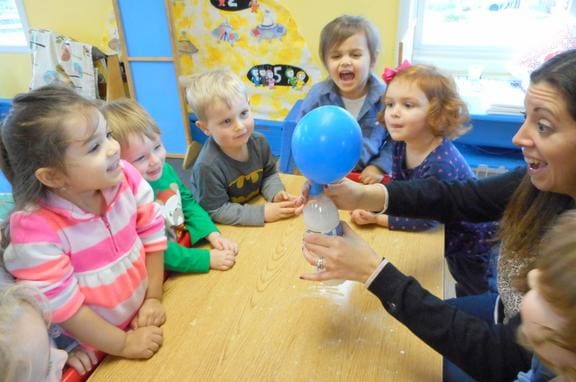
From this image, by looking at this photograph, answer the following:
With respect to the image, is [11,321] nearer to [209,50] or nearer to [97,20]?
[209,50]

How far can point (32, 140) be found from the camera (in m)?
0.77

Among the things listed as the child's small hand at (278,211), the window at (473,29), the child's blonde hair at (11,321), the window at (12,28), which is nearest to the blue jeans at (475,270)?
the child's small hand at (278,211)

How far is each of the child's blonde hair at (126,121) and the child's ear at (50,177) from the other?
0.27 meters

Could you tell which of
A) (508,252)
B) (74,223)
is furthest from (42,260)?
(508,252)

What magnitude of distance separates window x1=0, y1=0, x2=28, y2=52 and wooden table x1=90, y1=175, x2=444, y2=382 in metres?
3.61

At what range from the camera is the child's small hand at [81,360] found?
0.82m

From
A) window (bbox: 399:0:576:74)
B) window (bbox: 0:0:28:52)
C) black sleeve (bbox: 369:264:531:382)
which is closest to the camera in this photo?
black sleeve (bbox: 369:264:531:382)

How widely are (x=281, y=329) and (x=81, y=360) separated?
40 centimetres

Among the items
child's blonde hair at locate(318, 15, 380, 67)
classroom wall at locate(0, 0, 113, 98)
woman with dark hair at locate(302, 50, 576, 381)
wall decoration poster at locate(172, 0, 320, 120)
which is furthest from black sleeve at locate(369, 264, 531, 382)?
classroom wall at locate(0, 0, 113, 98)

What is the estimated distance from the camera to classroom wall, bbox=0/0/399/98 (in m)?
2.66

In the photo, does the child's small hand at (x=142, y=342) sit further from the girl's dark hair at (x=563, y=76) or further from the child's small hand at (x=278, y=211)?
the girl's dark hair at (x=563, y=76)

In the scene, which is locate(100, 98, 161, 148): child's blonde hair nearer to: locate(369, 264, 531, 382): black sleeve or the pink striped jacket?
the pink striped jacket

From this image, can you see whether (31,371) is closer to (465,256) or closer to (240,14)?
(465,256)

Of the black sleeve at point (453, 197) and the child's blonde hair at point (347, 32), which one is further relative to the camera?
the child's blonde hair at point (347, 32)
